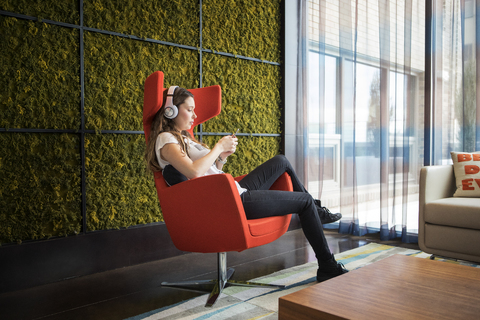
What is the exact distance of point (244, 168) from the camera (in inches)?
136

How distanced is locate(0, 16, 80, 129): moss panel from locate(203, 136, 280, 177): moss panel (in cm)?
117

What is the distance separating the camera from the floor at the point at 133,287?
1.89 meters

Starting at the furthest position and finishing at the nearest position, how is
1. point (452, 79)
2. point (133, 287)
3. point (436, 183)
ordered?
1. point (452, 79)
2. point (436, 183)
3. point (133, 287)

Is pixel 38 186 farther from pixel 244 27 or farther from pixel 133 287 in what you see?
pixel 244 27

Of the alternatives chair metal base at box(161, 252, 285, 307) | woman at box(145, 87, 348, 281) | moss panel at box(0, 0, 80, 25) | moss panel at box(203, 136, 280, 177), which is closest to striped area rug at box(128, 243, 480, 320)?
chair metal base at box(161, 252, 285, 307)

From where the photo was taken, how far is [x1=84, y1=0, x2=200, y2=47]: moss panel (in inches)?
99.3

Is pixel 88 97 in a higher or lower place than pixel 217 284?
higher

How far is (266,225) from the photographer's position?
6.52 ft

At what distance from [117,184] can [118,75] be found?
29.3 inches

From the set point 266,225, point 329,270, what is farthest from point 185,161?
point 329,270

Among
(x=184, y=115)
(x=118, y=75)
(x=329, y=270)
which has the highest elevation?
(x=118, y=75)

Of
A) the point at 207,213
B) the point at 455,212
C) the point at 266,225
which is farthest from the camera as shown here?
the point at 455,212

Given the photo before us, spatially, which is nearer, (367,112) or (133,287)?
(133,287)

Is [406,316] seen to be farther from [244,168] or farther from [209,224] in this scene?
[244,168]
